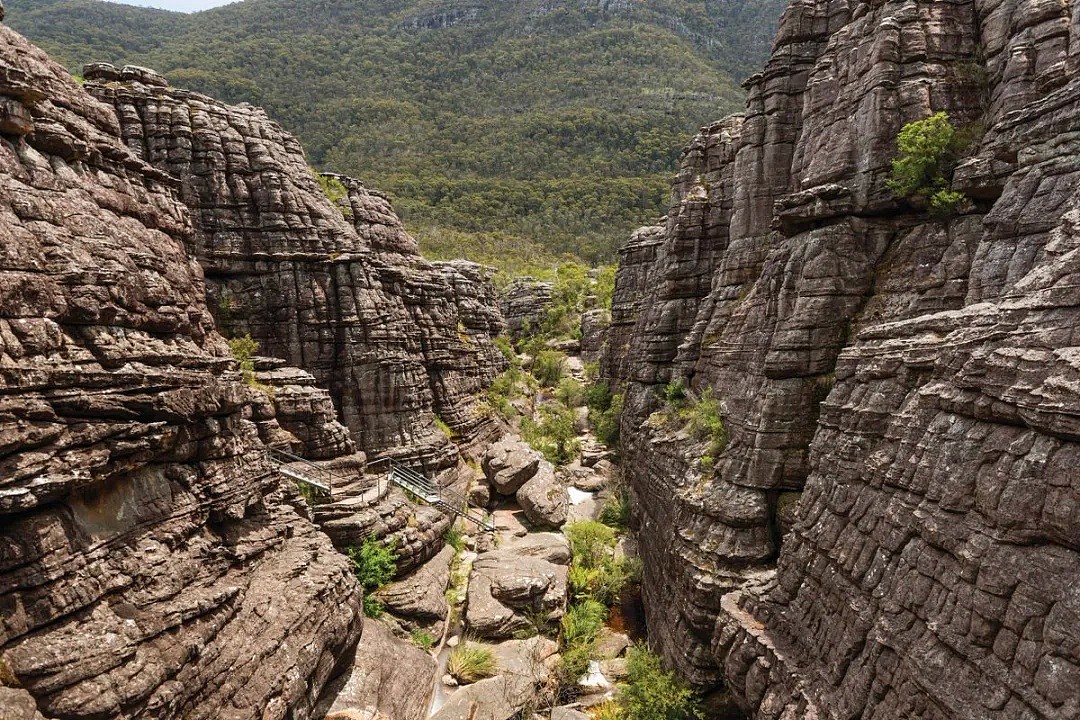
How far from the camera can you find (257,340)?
88.2ft

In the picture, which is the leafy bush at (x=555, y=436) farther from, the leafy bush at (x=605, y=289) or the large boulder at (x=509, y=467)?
the leafy bush at (x=605, y=289)

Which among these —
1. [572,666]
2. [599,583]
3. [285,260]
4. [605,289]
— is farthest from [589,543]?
[605,289]

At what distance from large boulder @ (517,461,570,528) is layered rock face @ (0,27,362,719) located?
16742 mm

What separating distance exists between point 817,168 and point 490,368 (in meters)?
32.3

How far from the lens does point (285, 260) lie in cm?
2697

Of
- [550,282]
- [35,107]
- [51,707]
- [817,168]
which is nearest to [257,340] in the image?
[35,107]

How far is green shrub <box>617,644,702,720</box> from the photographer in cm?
1748

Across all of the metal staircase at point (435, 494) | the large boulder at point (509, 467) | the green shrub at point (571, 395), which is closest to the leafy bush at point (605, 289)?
the green shrub at point (571, 395)

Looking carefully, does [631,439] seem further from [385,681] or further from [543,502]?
[385,681]

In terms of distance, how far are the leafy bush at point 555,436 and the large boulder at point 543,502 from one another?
10243 millimetres

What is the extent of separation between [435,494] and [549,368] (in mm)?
42283

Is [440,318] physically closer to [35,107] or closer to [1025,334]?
[35,107]

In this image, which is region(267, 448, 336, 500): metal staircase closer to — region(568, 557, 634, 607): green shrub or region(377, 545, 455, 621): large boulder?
region(377, 545, 455, 621): large boulder

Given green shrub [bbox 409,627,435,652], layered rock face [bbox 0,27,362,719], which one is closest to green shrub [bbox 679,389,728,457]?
green shrub [bbox 409,627,435,652]
